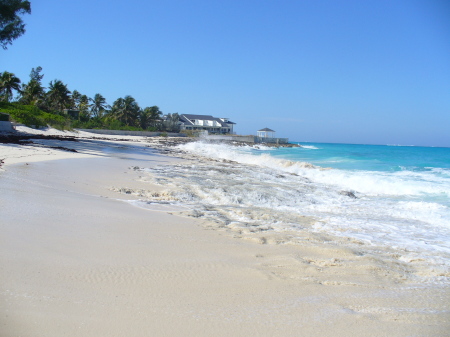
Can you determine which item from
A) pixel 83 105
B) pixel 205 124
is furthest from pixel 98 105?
pixel 205 124

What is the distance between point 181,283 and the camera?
323 centimetres

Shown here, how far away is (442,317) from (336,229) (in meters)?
3.05

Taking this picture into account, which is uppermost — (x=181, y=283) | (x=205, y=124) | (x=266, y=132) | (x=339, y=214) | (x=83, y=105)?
(x=83, y=105)

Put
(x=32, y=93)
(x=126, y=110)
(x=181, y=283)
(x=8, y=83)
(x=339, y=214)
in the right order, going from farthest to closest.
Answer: (x=126, y=110)
(x=32, y=93)
(x=8, y=83)
(x=339, y=214)
(x=181, y=283)

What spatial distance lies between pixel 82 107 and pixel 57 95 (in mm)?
13592

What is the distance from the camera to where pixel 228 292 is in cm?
317

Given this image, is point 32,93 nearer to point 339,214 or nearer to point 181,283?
point 339,214

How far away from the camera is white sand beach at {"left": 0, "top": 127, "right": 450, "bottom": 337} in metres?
2.52

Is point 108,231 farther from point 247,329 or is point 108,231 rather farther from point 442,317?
point 442,317

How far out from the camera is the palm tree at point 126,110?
6794cm

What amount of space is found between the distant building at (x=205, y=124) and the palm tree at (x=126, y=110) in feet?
71.7

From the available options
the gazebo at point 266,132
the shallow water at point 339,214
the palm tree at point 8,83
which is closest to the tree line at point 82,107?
the palm tree at point 8,83

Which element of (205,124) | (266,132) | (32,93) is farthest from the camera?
(205,124)

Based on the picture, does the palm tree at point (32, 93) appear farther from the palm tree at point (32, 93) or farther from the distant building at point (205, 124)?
the distant building at point (205, 124)
